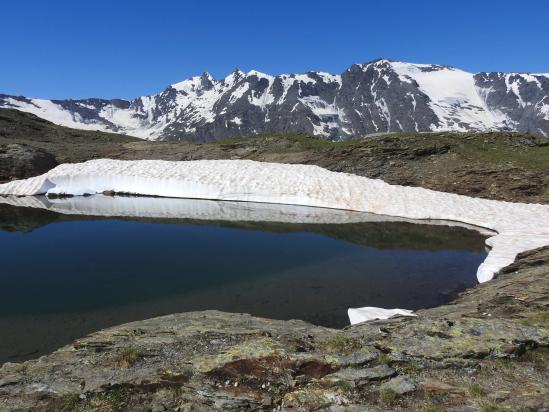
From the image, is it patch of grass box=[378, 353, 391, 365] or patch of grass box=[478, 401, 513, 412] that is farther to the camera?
patch of grass box=[378, 353, 391, 365]

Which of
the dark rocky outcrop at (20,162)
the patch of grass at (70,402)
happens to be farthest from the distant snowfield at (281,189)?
the patch of grass at (70,402)

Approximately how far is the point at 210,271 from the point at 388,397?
12992 mm

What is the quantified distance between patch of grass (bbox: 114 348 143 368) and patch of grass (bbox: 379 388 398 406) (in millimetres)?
4962

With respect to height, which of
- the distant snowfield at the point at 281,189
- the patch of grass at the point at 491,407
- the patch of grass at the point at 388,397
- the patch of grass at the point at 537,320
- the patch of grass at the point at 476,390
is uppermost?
the distant snowfield at the point at 281,189

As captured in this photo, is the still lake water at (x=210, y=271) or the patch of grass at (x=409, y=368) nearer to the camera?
the patch of grass at (x=409, y=368)

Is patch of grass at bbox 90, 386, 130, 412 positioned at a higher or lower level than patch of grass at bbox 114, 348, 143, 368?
lower

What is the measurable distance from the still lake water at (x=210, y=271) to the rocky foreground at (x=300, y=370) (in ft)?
13.8

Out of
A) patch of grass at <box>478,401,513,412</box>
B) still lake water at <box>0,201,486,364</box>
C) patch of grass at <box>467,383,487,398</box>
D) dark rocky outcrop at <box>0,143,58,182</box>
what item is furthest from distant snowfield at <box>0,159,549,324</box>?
patch of grass at <box>478,401,513,412</box>

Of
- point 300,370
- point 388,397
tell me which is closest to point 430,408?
point 388,397

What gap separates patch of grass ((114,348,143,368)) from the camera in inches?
325

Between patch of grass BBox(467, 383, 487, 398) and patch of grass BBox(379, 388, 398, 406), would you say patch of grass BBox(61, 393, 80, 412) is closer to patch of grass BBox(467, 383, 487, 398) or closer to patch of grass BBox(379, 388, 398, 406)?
patch of grass BBox(379, 388, 398, 406)

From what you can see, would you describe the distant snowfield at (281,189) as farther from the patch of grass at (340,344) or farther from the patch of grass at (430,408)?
the patch of grass at (430,408)

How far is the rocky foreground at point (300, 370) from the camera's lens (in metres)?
7.35

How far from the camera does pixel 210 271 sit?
19.3m
